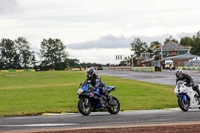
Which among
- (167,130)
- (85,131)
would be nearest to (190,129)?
(167,130)

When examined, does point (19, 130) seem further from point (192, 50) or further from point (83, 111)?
point (192, 50)

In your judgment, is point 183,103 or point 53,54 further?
point 53,54

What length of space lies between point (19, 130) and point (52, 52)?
166 metres

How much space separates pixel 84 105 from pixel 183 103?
4109 millimetres

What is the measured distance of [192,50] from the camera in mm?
163750

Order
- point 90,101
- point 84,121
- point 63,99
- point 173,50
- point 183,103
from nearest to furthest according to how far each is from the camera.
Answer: point 84,121
point 90,101
point 183,103
point 63,99
point 173,50

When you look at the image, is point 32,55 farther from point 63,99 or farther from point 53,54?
point 63,99

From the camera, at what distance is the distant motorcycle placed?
1312 centimetres

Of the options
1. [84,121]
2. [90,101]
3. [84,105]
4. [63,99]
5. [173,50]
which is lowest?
[63,99]

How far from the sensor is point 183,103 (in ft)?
49.0

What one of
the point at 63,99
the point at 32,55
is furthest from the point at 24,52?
the point at 63,99

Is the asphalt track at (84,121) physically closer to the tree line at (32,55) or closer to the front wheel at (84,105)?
the front wheel at (84,105)

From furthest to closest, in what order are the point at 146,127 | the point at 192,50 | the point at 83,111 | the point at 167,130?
the point at 192,50, the point at 83,111, the point at 146,127, the point at 167,130

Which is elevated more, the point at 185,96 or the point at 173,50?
the point at 173,50
